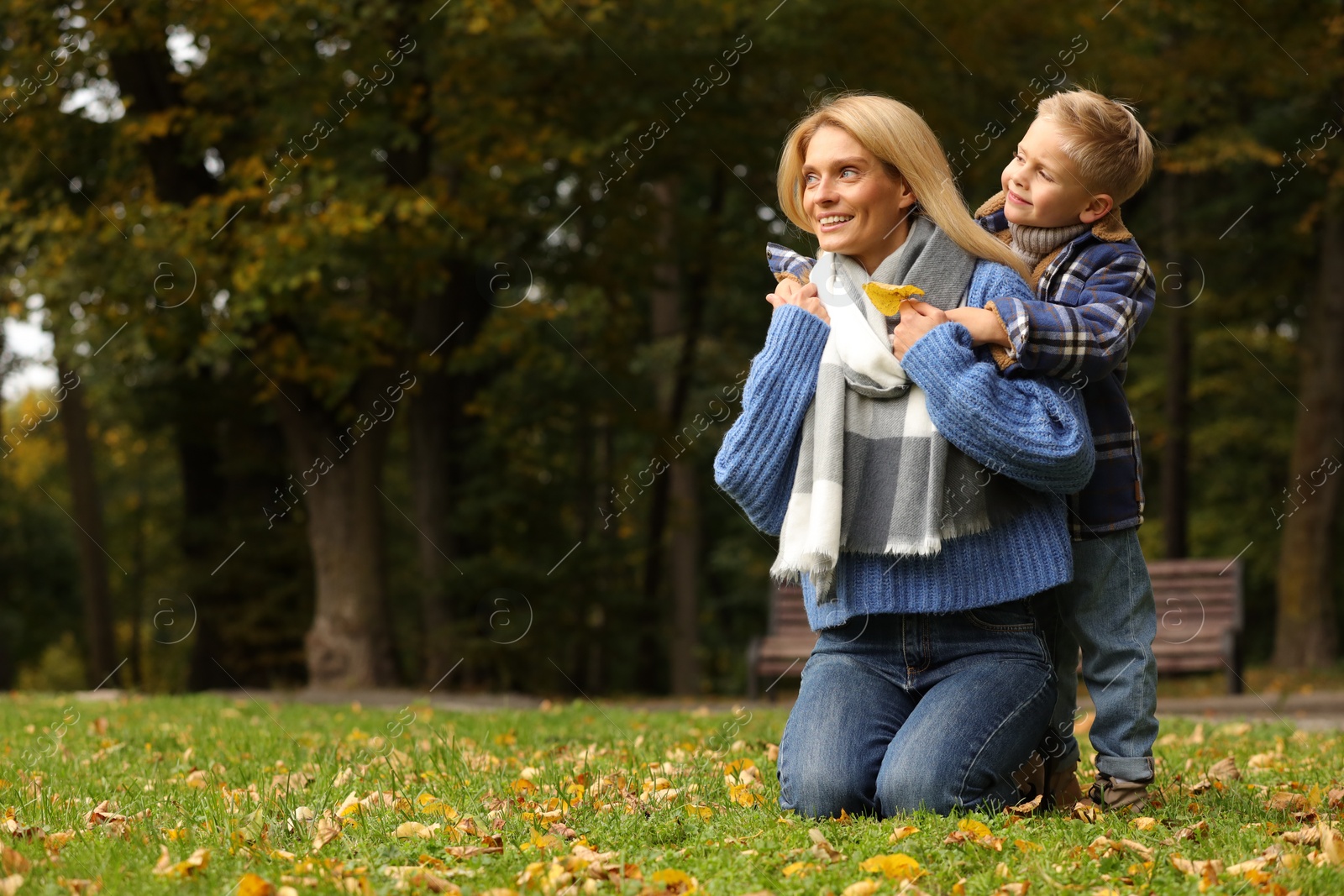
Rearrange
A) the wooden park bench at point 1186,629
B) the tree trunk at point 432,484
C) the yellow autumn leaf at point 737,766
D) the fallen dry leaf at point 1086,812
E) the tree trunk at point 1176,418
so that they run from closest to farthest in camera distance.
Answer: the fallen dry leaf at point 1086,812, the yellow autumn leaf at point 737,766, the wooden park bench at point 1186,629, the tree trunk at point 432,484, the tree trunk at point 1176,418

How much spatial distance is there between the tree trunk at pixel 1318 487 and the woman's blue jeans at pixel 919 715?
1103 centimetres

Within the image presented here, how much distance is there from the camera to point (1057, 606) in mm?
3629

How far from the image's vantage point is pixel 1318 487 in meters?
13.3

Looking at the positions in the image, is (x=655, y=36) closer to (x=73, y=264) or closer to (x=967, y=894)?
(x=73, y=264)

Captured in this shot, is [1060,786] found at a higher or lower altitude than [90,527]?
lower

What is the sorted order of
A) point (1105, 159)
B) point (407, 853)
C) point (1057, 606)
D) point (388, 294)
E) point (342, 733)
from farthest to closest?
point (388, 294)
point (342, 733)
point (1057, 606)
point (1105, 159)
point (407, 853)

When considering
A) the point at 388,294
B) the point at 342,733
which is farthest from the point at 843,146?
the point at 388,294

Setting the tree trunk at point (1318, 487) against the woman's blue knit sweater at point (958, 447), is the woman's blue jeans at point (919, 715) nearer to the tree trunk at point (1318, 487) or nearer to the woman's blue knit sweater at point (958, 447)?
the woman's blue knit sweater at point (958, 447)

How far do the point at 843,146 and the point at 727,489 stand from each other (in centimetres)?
94

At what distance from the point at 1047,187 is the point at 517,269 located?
9.73 meters

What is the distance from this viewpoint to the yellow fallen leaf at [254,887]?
2609 millimetres

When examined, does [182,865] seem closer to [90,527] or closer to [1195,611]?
[1195,611]

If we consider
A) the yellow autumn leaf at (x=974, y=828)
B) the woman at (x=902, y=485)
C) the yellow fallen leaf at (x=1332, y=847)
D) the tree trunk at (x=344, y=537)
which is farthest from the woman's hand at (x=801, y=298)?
the tree trunk at (x=344, y=537)

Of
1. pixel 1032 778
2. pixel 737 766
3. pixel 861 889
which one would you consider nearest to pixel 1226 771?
pixel 1032 778
